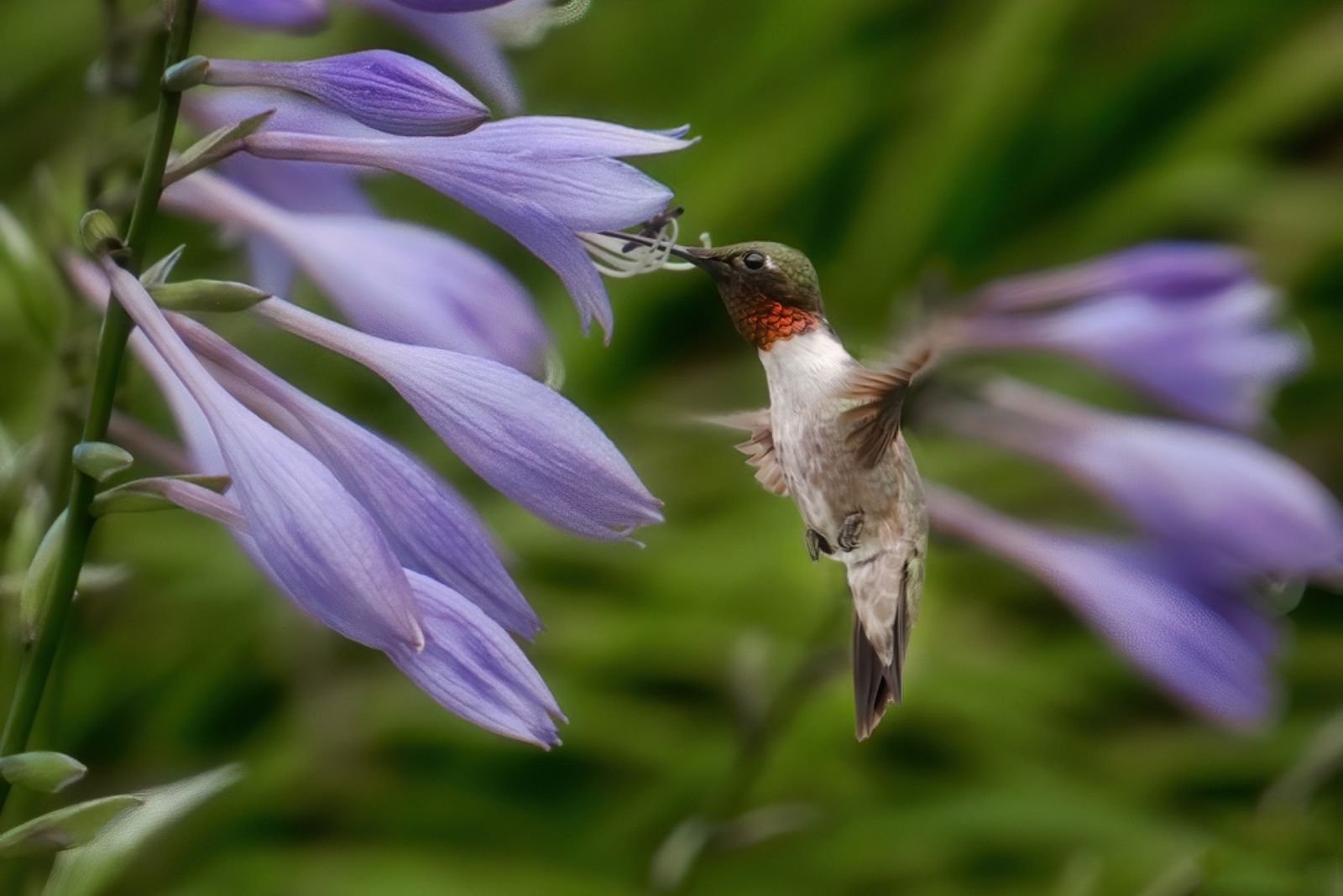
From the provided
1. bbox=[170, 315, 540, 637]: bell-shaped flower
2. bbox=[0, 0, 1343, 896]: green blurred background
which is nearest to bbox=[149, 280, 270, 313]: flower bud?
bbox=[170, 315, 540, 637]: bell-shaped flower

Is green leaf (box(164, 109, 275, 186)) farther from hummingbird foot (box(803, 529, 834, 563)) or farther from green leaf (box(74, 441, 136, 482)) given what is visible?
hummingbird foot (box(803, 529, 834, 563))

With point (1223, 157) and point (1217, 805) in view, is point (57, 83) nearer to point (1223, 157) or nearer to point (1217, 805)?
point (1223, 157)

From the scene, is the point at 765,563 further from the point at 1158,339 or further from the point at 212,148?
the point at 212,148

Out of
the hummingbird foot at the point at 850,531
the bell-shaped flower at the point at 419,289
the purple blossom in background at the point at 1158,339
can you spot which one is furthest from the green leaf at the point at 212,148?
the purple blossom in background at the point at 1158,339

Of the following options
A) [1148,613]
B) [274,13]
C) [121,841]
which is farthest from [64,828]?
[1148,613]

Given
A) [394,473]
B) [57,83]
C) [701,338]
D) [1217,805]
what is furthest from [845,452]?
[57,83]

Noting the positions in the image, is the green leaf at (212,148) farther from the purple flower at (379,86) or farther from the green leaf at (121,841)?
the green leaf at (121,841)
